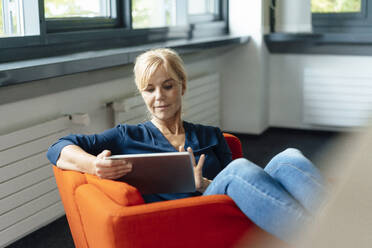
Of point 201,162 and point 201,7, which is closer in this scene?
point 201,162

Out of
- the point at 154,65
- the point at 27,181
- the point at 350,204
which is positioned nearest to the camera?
the point at 350,204

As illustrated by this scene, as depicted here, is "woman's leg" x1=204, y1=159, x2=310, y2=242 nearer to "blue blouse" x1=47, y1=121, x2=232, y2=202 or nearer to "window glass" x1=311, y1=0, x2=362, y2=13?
"blue blouse" x1=47, y1=121, x2=232, y2=202

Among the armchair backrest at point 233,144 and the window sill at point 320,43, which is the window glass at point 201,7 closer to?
the window sill at point 320,43

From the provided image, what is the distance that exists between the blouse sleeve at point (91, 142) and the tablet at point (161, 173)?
22cm

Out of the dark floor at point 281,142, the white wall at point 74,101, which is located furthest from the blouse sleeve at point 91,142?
the dark floor at point 281,142

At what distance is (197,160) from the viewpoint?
1.82 meters

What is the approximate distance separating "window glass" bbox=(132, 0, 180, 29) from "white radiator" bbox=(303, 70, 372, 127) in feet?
4.47

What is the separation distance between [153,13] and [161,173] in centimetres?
243

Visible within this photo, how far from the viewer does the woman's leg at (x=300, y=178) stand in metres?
1.46

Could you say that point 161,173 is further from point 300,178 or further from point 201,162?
point 300,178

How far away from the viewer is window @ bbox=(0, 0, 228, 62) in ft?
8.07

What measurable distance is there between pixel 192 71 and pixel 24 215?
2.07 metres

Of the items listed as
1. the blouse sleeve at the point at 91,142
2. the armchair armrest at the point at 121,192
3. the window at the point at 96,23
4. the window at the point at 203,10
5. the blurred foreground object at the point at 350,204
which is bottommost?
the armchair armrest at the point at 121,192

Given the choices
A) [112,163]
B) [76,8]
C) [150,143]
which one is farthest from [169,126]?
[76,8]
